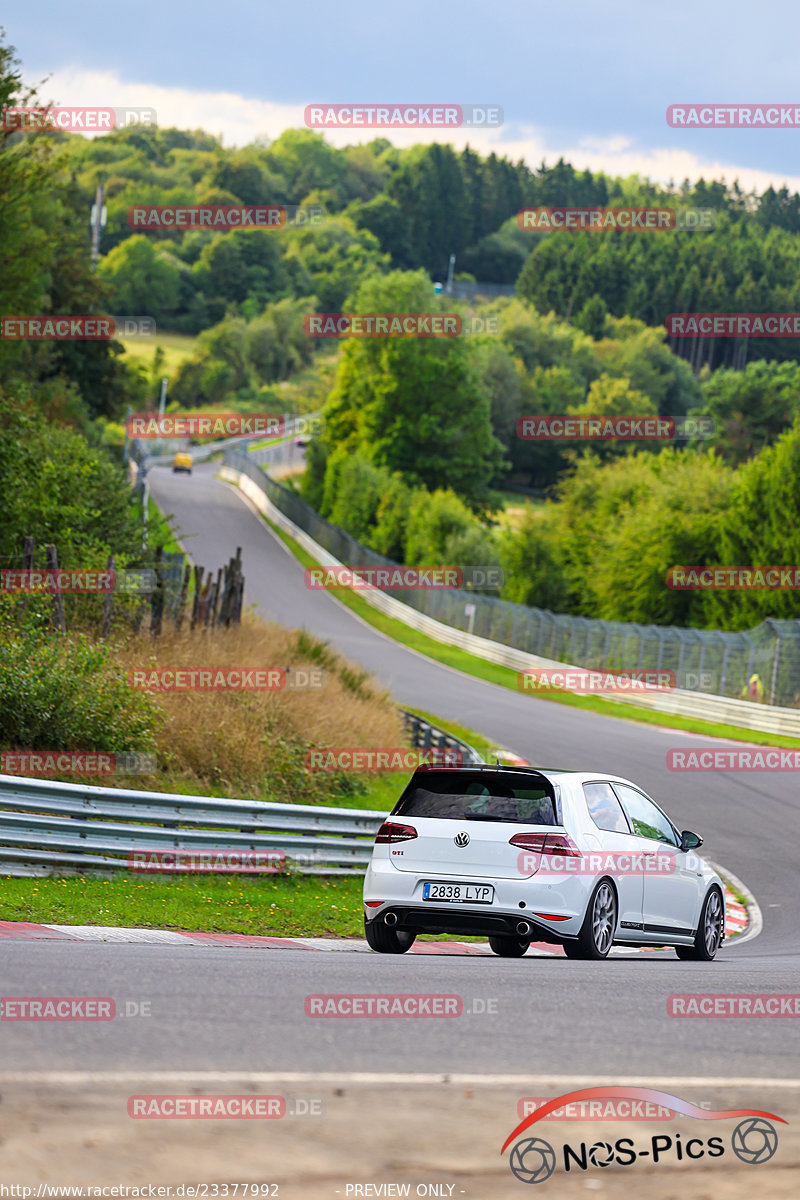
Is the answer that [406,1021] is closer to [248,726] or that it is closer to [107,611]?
[248,726]

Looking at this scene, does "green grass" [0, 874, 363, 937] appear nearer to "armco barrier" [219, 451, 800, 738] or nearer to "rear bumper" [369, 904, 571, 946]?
"rear bumper" [369, 904, 571, 946]

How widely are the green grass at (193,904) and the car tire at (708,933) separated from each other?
2.97 meters

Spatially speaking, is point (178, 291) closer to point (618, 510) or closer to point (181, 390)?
point (181, 390)

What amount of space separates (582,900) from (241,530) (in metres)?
64.9

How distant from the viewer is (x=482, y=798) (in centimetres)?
990

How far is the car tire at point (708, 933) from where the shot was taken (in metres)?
11.6

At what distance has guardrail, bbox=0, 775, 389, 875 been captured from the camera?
1167cm

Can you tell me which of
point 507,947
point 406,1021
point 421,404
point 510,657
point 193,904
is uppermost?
point 421,404

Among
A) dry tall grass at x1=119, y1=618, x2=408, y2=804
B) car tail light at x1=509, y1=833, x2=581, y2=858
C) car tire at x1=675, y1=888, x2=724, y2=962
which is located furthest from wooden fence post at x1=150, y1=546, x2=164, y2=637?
car tail light at x1=509, y1=833, x2=581, y2=858

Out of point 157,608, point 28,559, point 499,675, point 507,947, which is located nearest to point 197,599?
point 157,608

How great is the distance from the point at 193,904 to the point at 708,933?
15.1ft

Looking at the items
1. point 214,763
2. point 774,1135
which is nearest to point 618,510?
point 214,763

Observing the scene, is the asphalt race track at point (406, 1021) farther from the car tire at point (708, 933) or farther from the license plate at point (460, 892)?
the license plate at point (460, 892)

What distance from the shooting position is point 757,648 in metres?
36.7
